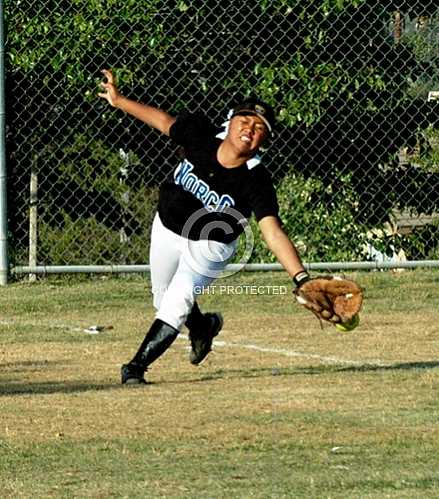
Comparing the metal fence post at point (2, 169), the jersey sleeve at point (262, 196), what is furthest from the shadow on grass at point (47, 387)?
the metal fence post at point (2, 169)

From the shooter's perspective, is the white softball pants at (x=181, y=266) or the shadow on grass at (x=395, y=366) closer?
the white softball pants at (x=181, y=266)

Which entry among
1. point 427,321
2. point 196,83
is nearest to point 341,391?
point 427,321

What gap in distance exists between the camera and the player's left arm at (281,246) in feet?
27.3

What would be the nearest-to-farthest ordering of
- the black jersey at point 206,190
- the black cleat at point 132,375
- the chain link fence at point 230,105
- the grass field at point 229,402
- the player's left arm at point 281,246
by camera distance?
1. the grass field at point 229,402
2. the player's left arm at point 281,246
3. the black jersey at point 206,190
4. the black cleat at point 132,375
5. the chain link fence at point 230,105

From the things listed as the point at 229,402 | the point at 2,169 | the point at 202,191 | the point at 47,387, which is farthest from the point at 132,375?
the point at 2,169

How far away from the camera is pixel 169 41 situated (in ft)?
43.3

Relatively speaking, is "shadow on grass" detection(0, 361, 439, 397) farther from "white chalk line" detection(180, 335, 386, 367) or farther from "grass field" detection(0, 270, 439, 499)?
"white chalk line" detection(180, 335, 386, 367)

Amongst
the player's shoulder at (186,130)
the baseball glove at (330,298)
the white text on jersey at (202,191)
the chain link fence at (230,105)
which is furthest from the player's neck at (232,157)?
the chain link fence at (230,105)

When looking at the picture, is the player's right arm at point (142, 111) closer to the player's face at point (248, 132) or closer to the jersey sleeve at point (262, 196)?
the player's face at point (248, 132)

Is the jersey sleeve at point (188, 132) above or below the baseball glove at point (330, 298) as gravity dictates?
above

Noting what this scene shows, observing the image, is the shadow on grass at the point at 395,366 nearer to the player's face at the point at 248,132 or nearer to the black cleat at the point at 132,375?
the black cleat at the point at 132,375

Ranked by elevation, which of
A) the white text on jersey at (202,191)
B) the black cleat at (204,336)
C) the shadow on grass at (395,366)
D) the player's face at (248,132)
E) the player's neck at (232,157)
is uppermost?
the player's face at (248,132)

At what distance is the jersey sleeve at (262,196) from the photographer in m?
8.70

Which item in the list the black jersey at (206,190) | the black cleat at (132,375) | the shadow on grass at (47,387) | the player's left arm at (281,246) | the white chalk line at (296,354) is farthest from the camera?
the white chalk line at (296,354)
